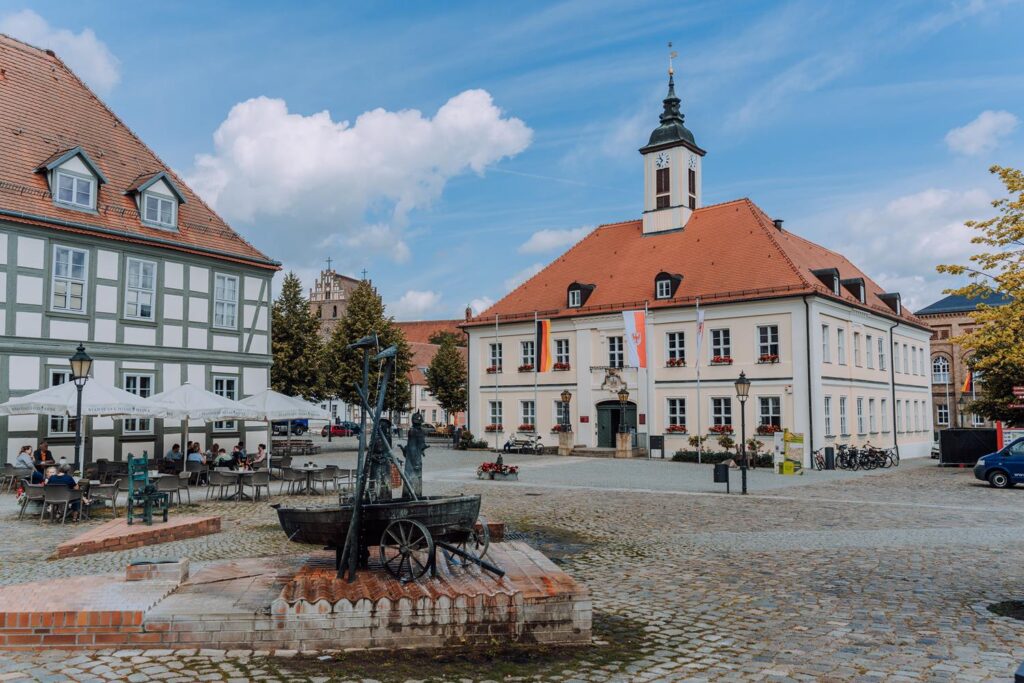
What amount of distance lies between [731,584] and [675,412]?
2767 centimetres

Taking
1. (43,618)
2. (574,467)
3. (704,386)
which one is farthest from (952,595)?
(704,386)

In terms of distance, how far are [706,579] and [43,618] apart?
7.05 m

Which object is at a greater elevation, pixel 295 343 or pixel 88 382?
pixel 295 343

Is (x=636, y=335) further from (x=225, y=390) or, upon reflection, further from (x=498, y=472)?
(x=225, y=390)

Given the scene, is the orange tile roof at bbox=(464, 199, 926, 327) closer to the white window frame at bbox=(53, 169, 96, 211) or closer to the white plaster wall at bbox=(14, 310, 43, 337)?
the white window frame at bbox=(53, 169, 96, 211)

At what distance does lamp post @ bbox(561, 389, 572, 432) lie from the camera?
39562mm

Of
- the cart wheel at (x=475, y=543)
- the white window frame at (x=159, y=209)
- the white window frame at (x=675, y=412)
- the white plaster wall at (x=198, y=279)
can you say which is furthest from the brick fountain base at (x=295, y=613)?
the white window frame at (x=675, y=412)

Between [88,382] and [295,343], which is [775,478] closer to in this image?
[88,382]

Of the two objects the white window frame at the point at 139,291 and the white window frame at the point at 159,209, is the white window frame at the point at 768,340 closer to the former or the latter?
the white window frame at the point at 159,209

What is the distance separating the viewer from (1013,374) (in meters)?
32.3

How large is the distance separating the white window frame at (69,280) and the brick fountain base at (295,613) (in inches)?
714

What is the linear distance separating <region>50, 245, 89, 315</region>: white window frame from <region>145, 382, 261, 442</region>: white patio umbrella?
5.22 meters

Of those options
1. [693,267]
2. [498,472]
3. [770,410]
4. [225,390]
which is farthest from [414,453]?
[693,267]

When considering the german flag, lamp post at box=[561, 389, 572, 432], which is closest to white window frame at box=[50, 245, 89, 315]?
the german flag
